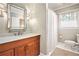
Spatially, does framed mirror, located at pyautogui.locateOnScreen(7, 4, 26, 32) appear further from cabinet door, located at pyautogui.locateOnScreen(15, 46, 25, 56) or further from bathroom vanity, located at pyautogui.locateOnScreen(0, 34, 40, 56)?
cabinet door, located at pyautogui.locateOnScreen(15, 46, 25, 56)

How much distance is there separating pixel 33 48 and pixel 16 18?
62cm

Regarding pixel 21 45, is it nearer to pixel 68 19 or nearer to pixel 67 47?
pixel 67 47

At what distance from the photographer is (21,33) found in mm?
1494

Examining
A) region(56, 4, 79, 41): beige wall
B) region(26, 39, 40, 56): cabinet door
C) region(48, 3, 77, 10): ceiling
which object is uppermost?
region(48, 3, 77, 10): ceiling

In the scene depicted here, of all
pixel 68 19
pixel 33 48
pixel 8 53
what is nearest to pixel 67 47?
A: pixel 68 19

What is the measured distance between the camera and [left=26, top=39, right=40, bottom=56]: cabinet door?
1.45 m

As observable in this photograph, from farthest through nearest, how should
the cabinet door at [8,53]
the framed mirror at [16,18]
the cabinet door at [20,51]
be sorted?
the framed mirror at [16,18], the cabinet door at [20,51], the cabinet door at [8,53]

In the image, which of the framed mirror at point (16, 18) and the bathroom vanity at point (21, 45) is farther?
the framed mirror at point (16, 18)

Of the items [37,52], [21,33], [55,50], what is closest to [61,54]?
[55,50]

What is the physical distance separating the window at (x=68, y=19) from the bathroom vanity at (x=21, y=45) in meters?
0.47

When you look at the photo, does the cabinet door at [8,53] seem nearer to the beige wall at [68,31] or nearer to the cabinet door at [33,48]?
the cabinet door at [33,48]

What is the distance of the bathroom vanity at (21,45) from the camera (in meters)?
1.13

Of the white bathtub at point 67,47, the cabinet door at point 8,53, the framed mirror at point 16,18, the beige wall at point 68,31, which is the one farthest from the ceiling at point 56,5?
the cabinet door at point 8,53

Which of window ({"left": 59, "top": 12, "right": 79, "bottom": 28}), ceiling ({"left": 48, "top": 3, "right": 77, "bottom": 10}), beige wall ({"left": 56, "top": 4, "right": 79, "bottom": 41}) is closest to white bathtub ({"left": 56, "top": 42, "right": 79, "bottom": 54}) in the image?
beige wall ({"left": 56, "top": 4, "right": 79, "bottom": 41})
